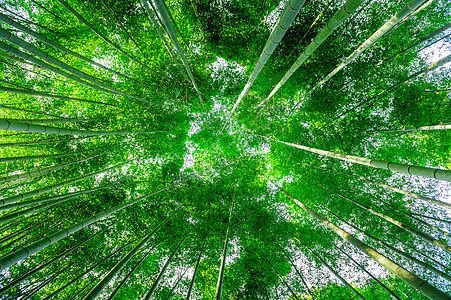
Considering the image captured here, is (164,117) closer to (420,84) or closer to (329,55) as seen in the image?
(329,55)

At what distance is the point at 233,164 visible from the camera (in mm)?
9680

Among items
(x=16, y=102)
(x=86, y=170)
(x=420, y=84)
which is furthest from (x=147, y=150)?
(x=420, y=84)

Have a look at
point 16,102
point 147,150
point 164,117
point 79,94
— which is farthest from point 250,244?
point 16,102

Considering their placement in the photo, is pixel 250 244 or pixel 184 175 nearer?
pixel 250 244

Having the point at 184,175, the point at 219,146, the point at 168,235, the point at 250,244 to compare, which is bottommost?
the point at 168,235

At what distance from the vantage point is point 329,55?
646cm

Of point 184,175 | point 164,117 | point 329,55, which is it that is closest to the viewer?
point 329,55

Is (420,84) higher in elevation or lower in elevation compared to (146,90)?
higher

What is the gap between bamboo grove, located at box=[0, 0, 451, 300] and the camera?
6.25m

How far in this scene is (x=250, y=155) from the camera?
32.7 feet

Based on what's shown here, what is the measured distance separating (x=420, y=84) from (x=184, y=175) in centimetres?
1083

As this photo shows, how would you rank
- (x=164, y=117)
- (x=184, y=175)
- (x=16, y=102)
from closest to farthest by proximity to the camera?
1. (x=16, y=102)
2. (x=164, y=117)
3. (x=184, y=175)

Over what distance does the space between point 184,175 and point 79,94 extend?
6346mm

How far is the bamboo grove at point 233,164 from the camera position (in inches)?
246
